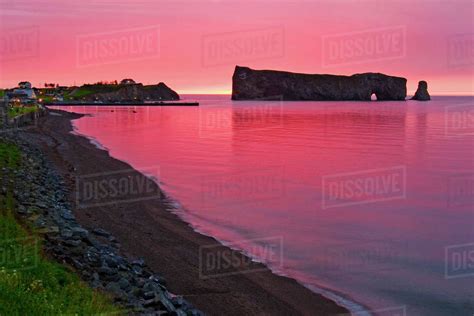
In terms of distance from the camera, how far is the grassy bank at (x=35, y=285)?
25.7 feet

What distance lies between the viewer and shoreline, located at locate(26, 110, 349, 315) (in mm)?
11562

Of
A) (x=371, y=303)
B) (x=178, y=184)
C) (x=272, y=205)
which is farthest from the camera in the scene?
(x=178, y=184)

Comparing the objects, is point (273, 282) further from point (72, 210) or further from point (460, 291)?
point (72, 210)

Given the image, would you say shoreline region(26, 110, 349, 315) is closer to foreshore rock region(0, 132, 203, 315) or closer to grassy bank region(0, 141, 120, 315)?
foreshore rock region(0, 132, 203, 315)

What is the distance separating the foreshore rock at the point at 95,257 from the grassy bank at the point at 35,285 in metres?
0.50

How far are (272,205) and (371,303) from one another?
10630mm

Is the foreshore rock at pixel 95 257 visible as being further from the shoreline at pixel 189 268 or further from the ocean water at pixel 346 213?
the ocean water at pixel 346 213

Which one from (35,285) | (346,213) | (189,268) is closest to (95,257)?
(189,268)

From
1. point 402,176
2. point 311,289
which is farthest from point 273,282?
point 402,176

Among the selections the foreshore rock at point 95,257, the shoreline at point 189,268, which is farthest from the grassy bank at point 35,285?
the shoreline at point 189,268

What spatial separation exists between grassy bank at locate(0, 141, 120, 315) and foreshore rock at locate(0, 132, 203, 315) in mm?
504

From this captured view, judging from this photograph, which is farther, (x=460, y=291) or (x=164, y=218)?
(x=164, y=218)

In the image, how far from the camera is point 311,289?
1284 cm

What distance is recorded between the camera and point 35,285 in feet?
28.1
